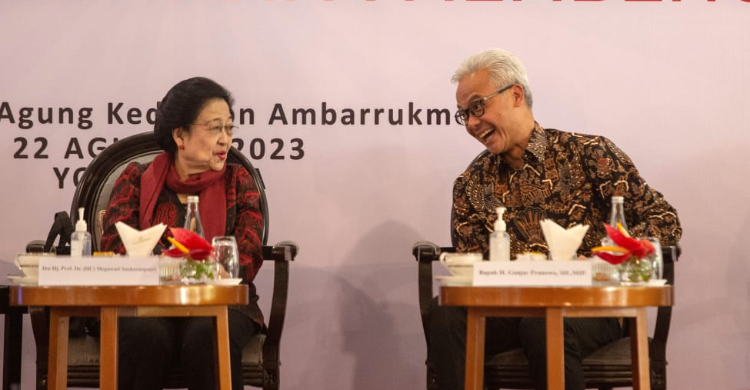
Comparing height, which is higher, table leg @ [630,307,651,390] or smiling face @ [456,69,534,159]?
smiling face @ [456,69,534,159]

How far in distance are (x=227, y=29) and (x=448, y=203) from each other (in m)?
1.26

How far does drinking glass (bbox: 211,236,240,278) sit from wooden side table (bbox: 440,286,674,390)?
625mm

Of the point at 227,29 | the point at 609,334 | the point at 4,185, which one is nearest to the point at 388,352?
the point at 609,334

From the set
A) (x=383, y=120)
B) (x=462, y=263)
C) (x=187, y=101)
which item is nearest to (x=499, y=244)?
(x=462, y=263)

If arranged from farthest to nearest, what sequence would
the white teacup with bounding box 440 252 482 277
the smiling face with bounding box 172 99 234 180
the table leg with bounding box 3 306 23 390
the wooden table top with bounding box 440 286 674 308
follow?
1. the table leg with bounding box 3 306 23 390
2. the smiling face with bounding box 172 99 234 180
3. the white teacup with bounding box 440 252 482 277
4. the wooden table top with bounding box 440 286 674 308

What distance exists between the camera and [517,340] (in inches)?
122

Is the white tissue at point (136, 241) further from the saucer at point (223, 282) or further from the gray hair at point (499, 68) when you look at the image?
the gray hair at point (499, 68)

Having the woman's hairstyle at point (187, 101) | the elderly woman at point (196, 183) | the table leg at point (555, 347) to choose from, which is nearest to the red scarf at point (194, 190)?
the elderly woman at point (196, 183)

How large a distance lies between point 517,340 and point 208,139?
131 cm

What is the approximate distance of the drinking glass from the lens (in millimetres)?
2705

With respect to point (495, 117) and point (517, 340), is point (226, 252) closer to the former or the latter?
point (517, 340)

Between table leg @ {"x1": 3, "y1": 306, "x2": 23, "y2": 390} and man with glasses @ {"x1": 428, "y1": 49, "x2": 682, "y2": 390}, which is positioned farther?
table leg @ {"x1": 3, "y1": 306, "x2": 23, "y2": 390}

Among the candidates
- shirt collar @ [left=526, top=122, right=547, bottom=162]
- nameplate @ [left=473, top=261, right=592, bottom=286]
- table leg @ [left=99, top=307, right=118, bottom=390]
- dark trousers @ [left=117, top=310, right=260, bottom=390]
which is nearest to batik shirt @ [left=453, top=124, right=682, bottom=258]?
shirt collar @ [left=526, top=122, right=547, bottom=162]

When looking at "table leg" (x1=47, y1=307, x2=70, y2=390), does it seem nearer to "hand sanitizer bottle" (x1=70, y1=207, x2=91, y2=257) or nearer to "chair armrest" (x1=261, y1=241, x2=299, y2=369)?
"hand sanitizer bottle" (x1=70, y1=207, x2=91, y2=257)
